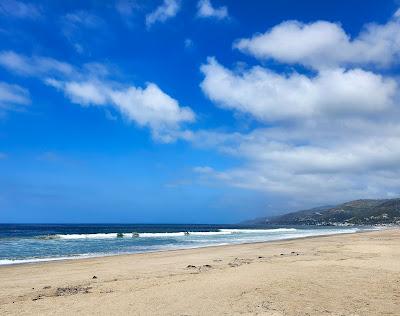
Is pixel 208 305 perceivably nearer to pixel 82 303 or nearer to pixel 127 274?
pixel 82 303

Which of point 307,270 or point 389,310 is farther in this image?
point 307,270

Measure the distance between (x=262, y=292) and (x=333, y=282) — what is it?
8.97 feet

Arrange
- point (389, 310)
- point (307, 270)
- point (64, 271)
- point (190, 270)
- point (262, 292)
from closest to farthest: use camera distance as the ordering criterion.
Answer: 1. point (389, 310)
2. point (262, 292)
3. point (307, 270)
4. point (190, 270)
5. point (64, 271)

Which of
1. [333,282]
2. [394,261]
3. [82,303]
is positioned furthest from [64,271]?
[394,261]

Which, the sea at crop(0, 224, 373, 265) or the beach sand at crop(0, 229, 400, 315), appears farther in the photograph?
the sea at crop(0, 224, 373, 265)

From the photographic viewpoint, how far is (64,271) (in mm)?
18422

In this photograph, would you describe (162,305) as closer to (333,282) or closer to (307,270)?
(333,282)

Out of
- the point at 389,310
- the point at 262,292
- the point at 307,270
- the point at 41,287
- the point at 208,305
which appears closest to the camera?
the point at 389,310

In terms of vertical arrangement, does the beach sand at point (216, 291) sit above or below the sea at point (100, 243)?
below

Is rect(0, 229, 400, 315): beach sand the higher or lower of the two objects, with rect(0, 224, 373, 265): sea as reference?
lower

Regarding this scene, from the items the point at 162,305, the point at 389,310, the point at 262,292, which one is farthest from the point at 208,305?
the point at 389,310

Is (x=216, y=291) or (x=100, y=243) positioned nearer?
(x=216, y=291)

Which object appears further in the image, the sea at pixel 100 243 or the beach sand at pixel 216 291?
the sea at pixel 100 243

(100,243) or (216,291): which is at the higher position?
(100,243)
